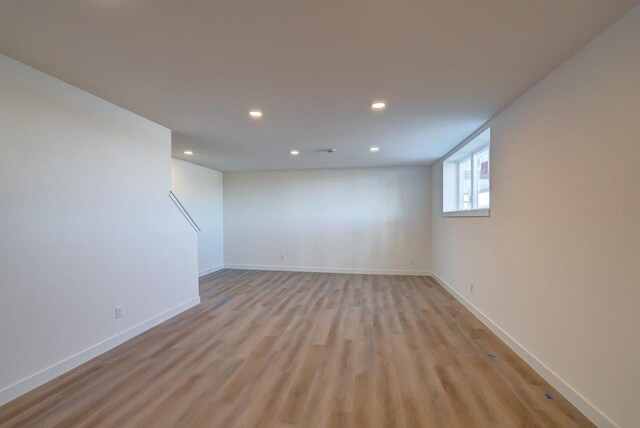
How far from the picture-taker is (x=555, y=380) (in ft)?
6.89

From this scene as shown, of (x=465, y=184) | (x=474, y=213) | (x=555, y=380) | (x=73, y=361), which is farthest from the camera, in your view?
(x=465, y=184)

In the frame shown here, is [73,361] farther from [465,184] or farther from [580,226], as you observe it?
[465,184]

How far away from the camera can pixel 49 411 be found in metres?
1.90

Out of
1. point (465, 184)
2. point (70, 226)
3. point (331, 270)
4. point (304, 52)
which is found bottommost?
point (331, 270)

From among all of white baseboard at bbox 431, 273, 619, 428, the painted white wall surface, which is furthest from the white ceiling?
the painted white wall surface

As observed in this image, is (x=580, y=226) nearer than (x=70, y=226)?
Yes

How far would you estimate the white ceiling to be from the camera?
1.51 m

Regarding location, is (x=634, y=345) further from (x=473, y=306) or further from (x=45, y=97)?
(x=45, y=97)

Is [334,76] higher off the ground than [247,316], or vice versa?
[334,76]

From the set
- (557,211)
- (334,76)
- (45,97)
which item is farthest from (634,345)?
(45,97)

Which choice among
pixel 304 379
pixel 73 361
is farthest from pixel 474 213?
pixel 73 361

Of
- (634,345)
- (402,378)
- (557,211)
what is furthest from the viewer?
(402,378)

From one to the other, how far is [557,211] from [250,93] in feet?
8.69

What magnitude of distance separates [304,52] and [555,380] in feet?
9.78
